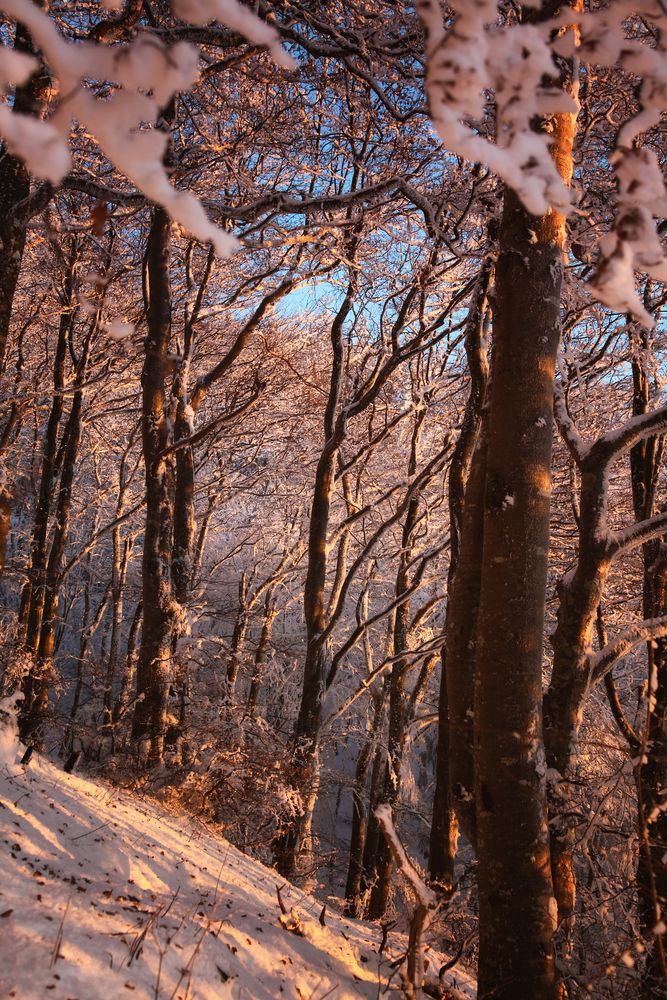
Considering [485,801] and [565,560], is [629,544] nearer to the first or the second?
[485,801]

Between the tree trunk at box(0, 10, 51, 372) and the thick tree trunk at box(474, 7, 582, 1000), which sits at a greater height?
the tree trunk at box(0, 10, 51, 372)

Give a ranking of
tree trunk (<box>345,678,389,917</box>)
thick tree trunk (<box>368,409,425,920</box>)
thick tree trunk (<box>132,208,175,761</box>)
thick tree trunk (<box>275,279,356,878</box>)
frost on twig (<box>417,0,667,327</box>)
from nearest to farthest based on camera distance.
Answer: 1. frost on twig (<box>417,0,667,327</box>)
2. thick tree trunk (<box>132,208,175,761</box>)
3. thick tree trunk (<box>275,279,356,878</box>)
4. thick tree trunk (<box>368,409,425,920</box>)
5. tree trunk (<box>345,678,389,917</box>)

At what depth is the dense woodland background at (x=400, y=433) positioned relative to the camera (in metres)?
2.88

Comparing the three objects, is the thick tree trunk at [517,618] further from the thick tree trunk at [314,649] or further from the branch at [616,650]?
the thick tree trunk at [314,649]

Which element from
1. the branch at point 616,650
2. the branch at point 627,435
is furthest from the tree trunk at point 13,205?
the branch at point 616,650

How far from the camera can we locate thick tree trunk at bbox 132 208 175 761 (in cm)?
686

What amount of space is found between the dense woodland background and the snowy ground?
2.30ft

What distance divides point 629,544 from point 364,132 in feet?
19.0

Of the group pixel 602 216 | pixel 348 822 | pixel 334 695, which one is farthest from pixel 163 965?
pixel 348 822

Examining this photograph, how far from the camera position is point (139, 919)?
9.41 feet

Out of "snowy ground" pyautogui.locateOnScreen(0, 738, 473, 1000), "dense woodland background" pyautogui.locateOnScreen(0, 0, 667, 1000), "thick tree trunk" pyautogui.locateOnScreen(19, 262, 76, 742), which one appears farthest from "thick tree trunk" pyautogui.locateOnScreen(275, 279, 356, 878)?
"thick tree trunk" pyautogui.locateOnScreen(19, 262, 76, 742)

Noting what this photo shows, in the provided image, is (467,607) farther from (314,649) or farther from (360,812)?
(360,812)

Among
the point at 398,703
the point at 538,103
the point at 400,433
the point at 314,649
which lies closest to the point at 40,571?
the point at 314,649

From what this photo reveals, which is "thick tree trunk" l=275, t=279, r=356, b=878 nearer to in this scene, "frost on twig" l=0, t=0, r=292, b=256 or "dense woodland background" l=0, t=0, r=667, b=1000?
"dense woodland background" l=0, t=0, r=667, b=1000
